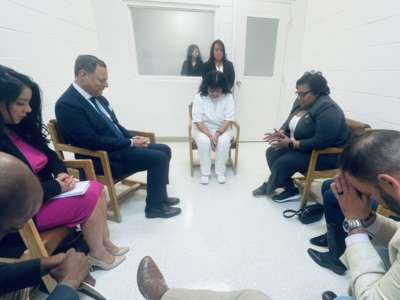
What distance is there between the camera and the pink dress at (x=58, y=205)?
1.19m

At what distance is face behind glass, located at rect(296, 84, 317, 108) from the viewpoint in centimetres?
196

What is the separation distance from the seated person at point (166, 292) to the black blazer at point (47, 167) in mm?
605

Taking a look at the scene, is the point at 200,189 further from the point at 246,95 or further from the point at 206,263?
the point at 246,95

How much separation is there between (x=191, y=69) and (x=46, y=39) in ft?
6.44

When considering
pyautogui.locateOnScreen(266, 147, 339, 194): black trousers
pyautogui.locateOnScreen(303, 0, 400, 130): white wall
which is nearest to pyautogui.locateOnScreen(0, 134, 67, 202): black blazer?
pyautogui.locateOnScreen(266, 147, 339, 194): black trousers

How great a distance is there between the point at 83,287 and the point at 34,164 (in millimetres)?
730

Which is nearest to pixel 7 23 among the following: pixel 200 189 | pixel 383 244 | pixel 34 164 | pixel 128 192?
pixel 34 164

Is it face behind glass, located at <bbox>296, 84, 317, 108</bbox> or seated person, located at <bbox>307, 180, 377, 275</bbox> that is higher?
face behind glass, located at <bbox>296, 84, 317, 108</bbox>

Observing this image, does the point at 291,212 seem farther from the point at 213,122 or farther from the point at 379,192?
the point at 379,192

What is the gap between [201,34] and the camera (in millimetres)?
3615

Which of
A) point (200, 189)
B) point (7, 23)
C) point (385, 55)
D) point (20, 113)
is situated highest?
point (7, 23)

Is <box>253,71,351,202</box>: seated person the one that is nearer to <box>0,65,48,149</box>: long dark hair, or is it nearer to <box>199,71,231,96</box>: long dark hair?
<box>199,71,231,96</box>: long dark hair

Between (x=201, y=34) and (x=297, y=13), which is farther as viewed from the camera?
(x=201, y=34)

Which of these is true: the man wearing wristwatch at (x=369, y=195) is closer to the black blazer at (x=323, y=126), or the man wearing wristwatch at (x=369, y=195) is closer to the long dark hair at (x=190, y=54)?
the black blazer at (x=323, y=126)
